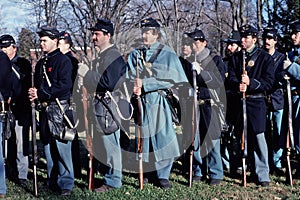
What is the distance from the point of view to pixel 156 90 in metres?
6.67

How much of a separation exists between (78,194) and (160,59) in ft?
6.74

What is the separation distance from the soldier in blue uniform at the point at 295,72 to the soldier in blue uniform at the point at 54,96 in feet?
9.47

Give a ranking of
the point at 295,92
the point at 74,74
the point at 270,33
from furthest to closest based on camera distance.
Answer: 1. the point at 270,33
2. the point at 295,92
3. the point at 74,74

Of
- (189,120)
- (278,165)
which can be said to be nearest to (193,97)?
(189,120)

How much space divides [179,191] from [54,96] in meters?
2.03

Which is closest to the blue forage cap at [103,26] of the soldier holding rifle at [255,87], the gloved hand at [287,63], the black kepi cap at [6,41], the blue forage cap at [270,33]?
the black kepi cap at [6,41]

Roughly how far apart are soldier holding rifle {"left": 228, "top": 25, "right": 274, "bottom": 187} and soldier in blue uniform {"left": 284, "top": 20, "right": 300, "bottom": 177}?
26 cm

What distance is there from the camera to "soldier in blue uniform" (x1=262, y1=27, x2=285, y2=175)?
7.40m

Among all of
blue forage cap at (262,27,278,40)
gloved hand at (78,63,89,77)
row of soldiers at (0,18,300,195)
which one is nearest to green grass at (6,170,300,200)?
row of soldiers at (0,18,300,195)

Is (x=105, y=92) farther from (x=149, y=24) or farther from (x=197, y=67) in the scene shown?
(x=197, y=67)

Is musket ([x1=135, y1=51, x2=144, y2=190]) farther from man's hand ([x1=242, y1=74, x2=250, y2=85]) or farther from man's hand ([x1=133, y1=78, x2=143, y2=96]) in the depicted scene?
man's hand ([x1=242, y1=74, x2=250, y2=85])

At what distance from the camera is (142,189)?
6641mm

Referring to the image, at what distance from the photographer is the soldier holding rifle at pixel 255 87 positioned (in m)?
6.55

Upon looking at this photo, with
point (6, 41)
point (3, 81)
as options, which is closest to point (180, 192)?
point (3, 81)
